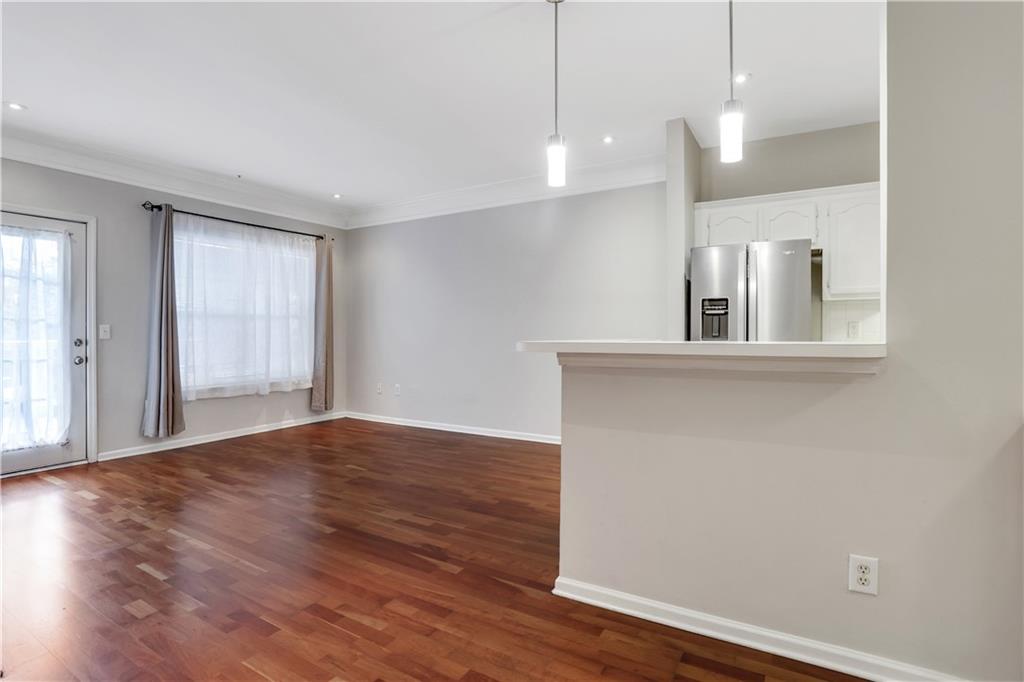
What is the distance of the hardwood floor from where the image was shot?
1.68 metres

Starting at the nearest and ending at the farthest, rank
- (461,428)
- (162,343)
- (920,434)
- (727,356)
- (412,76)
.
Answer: (920,434), (727,356), (412,76), (162,343), (461,428)

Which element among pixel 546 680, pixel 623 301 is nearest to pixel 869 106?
pixel 623 301

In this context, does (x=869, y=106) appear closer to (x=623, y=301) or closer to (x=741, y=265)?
(x=741, y=265)

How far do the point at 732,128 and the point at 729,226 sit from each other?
7.00ft

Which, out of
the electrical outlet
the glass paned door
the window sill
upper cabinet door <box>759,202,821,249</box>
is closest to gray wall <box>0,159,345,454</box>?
the glass paned door

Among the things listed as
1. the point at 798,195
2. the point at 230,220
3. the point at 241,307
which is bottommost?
the point at 241,307

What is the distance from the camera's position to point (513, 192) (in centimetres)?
539

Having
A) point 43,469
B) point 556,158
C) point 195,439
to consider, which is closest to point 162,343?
point 195,439

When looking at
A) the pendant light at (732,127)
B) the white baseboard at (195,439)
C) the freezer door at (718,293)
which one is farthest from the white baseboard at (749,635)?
the white baseboard at (195,439)

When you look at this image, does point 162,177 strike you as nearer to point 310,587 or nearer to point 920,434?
point 310,587

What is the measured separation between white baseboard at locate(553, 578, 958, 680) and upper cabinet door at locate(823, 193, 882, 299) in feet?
9.16

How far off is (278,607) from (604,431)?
153cm

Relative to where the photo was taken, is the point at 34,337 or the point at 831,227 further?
the point at 34,337

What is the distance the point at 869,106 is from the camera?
354 centimetres
